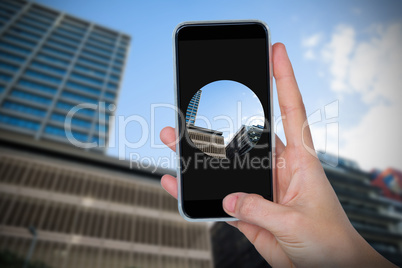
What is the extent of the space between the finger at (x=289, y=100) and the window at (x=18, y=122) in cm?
5819

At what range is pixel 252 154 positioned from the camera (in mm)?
2461

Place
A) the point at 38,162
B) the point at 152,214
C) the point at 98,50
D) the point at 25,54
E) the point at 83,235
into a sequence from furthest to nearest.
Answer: the point at 98,50
the point at 25,54
the point at 152,214
the point at 38,162
the point at 83,235

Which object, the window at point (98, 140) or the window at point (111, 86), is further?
the window at point (111, 86)

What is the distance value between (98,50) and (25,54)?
17.0 meters

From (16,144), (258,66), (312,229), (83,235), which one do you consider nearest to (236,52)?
(258,66)

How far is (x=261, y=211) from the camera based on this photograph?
1.95m

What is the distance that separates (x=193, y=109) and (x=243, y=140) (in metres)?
0.57

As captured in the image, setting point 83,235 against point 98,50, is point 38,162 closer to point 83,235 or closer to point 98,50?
point 83,235

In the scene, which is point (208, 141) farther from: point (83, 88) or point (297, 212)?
point (83, 88)

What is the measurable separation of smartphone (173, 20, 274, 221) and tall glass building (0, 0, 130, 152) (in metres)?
49.6

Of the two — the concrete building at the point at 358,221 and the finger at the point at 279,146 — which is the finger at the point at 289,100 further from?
the concrete building at the point at 358,221

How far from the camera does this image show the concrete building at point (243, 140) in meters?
2.40

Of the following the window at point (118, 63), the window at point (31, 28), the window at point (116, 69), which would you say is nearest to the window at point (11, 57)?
the window at point (31, 28)

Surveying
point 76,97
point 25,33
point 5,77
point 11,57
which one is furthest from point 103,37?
point 5,77
